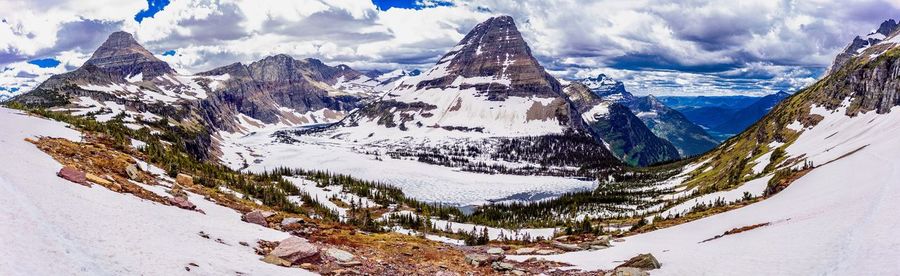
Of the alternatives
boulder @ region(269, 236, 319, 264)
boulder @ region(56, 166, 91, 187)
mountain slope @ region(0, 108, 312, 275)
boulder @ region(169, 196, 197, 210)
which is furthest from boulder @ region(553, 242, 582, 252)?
boulder @ region(56, 166, 91, 187)

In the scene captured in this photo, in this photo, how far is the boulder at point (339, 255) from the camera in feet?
91.7

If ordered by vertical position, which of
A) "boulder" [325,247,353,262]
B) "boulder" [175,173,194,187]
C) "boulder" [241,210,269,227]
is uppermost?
"boulder" [175,173,194,187]

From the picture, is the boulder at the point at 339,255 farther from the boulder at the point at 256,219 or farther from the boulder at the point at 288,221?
the boulder at the point at 288,221

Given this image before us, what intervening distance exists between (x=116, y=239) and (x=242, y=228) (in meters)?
11.8

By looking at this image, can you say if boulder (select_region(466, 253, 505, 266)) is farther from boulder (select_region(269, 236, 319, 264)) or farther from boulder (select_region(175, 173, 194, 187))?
boulder (select_region(175, 173, 194, 187))

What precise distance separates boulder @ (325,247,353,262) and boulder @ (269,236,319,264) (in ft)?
4.44

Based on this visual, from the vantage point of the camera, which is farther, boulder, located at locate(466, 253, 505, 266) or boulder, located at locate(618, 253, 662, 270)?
boulder, located at locate(466, 253, 505, 266)

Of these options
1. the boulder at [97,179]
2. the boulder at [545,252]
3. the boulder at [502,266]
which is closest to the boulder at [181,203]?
the boulder at [97,179]

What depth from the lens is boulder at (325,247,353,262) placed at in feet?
91.7

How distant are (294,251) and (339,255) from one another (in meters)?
3.52

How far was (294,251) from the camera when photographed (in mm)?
25547

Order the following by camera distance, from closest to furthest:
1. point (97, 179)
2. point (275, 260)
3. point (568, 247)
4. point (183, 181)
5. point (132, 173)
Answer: point (275, 260) < point (97, 179) < point (132, 173) < point (568, 247) < point (183, 181)

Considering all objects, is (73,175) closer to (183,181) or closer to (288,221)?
(288,221)

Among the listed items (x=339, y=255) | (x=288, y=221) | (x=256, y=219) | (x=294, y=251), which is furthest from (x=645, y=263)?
(x=256, y=219)
